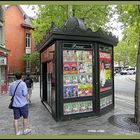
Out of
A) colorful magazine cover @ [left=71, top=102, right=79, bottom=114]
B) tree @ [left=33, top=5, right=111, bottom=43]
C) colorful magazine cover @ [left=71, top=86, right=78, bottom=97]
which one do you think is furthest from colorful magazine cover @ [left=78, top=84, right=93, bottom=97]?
tree @ [left=33, top=5, right=111, bottom=43]

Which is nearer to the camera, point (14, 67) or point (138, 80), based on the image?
point (138, 80)

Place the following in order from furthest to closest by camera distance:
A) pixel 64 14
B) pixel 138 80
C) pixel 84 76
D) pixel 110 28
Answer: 1. pixel 110 28
2. pixel 64 14
3. pixel 84 76
4. pixel 138 80

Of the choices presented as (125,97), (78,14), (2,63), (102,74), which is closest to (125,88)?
(125,97)

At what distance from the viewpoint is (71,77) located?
9.54 metres

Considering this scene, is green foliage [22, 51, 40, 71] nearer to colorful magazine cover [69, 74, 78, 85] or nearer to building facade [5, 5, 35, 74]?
building facade [5, 5, 35, 74]

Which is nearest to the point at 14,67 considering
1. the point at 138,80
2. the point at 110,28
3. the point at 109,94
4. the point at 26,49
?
the point at 26,49

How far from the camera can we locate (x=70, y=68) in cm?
950

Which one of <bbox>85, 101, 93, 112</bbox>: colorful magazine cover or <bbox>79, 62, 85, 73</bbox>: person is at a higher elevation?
<bbox>79, 62, 85, 73</bbox>: person

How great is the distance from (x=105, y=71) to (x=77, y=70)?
169 cm

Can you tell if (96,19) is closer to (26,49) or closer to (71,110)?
(71,110)

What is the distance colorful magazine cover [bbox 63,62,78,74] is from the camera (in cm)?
937

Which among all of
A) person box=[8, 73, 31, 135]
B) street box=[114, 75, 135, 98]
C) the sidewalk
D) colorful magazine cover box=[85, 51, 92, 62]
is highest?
colorful magazine cover box=[85, 51, 92, 62]

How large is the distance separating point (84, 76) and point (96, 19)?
40.4ft

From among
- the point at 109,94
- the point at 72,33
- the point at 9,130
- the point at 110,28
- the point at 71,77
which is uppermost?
the point at 110,28
